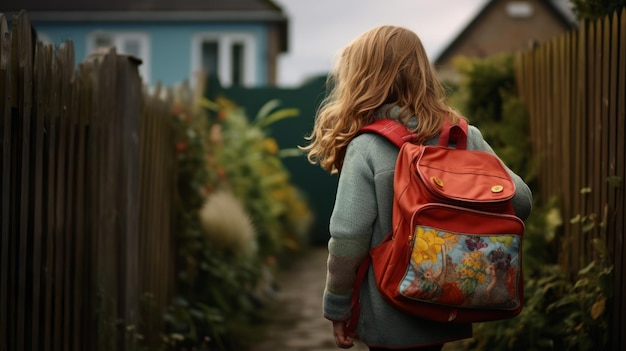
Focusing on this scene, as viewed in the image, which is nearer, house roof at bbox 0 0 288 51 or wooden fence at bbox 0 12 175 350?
wooden fence at bbox 0 12 175 350

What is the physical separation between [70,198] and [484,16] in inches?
1013

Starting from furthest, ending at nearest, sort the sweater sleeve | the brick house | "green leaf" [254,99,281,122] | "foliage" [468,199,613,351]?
the brick house → "green leaf" [254,99,281,122] → "foliage" [468,199,613,351] → the sweater sleeve

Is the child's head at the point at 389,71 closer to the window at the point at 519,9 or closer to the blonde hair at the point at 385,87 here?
the blonde hair at the point at 385,87

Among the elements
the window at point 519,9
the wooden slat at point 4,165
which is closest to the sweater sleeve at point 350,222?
the wooden slat at point 4,165

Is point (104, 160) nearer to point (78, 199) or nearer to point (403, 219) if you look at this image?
point (78, 199)

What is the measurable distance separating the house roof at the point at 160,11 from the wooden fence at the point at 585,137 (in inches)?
590

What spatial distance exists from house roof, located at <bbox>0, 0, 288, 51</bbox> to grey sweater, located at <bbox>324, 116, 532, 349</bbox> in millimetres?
16975

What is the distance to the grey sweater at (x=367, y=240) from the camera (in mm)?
2555

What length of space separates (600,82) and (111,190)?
95.9 inches

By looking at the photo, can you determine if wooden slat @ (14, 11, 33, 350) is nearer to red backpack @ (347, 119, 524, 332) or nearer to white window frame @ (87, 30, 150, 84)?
red backpack @ (347, 119, 524, 332)

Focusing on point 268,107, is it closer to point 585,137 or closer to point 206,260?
point 206,260

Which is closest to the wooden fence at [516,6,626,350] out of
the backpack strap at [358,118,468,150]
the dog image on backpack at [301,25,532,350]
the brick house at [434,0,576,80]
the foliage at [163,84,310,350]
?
the dog image on backpack at [301,25,532,350]

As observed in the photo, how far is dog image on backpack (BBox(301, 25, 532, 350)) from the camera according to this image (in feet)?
A: 8.02

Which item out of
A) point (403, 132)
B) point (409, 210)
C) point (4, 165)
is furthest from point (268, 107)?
point (409, 210)
